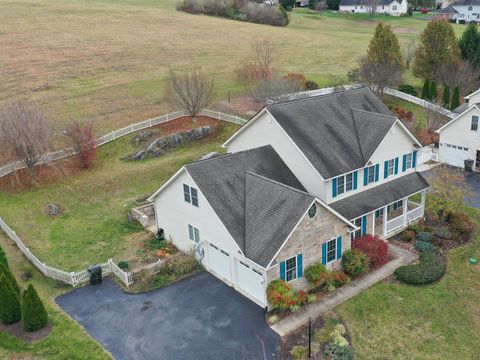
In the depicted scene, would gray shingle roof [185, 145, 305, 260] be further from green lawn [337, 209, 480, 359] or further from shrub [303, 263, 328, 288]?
green lawn [337, 209, 480, 359]

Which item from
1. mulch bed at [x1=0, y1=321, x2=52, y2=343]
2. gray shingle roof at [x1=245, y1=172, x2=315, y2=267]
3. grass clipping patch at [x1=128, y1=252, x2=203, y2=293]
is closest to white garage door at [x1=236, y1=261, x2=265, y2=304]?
gray shingle roof at [x1=245, y1=172, x2=315, y2=267]

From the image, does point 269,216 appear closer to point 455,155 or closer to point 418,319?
point 418,319

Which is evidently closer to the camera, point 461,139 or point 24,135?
point 24,135

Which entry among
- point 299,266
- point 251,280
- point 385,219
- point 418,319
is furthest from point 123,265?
point 385,219

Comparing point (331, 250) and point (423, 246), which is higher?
point (331, 250)

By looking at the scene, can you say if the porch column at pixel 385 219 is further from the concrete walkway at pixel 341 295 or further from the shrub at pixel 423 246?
the shrub at pixel 423 246

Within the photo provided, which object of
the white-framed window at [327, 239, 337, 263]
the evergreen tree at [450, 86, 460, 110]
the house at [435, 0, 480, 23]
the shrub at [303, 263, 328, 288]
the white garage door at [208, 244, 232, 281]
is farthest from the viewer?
the house at [435, 0, 480, 23]
